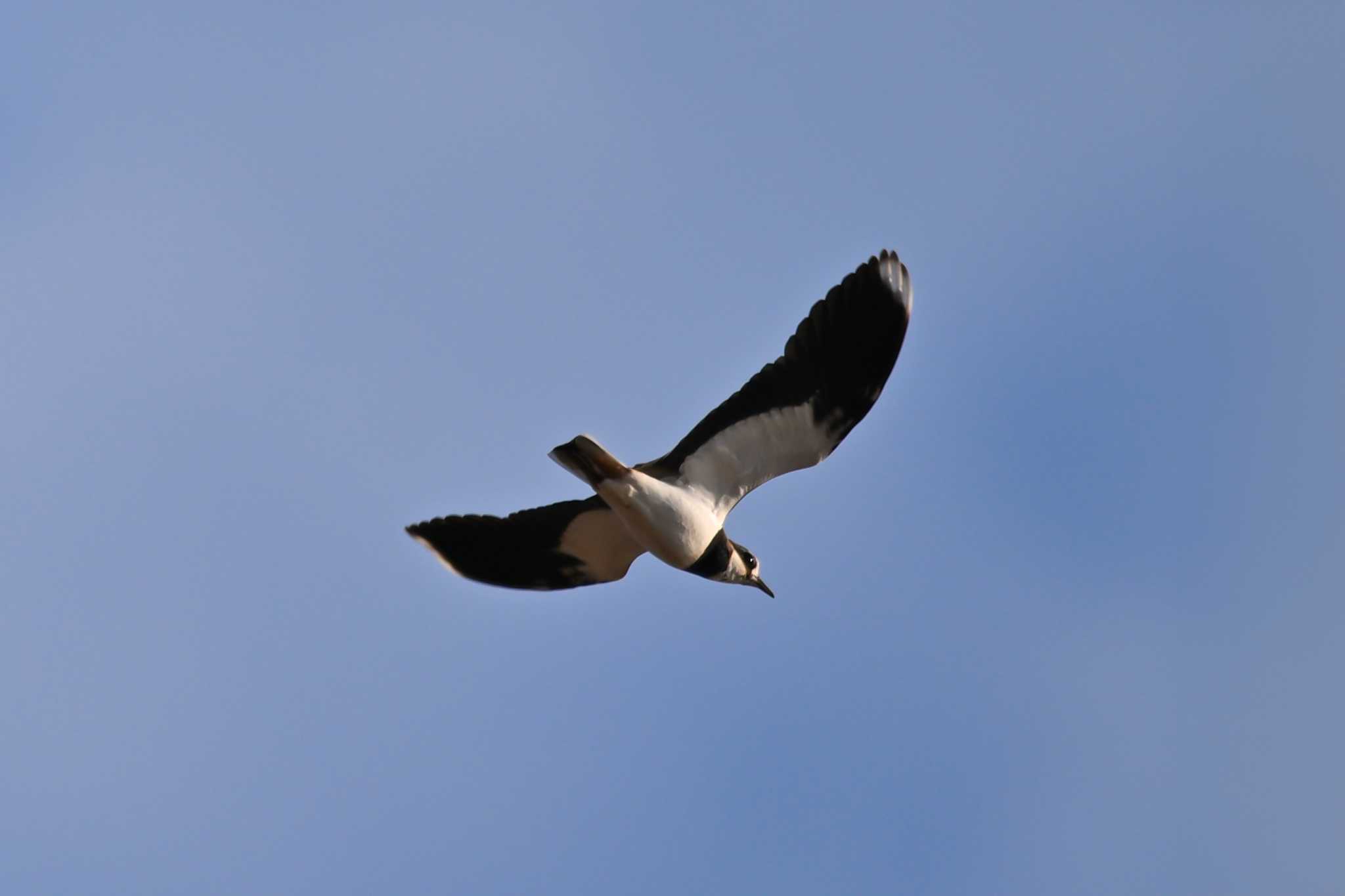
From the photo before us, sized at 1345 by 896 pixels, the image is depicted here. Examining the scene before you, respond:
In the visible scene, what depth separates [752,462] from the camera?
44.1 feet

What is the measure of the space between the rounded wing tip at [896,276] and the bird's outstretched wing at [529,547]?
2698 millimetres

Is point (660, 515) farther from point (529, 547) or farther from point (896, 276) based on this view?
point (896, 276)

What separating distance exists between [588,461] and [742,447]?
3.82 ft

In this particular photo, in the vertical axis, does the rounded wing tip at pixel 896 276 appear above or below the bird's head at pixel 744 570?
above

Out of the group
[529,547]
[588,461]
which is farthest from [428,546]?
[588,461]

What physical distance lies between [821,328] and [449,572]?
133 inches

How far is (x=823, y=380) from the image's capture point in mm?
13148

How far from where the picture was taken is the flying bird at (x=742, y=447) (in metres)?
13.1

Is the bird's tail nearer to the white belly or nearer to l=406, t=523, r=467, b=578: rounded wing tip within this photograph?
the white belly

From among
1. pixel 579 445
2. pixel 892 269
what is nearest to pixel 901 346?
pixel 892 269

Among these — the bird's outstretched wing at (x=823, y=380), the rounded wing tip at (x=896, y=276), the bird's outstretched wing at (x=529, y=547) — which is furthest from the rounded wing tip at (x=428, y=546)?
the rounded wing tip at (x=896, y=276)

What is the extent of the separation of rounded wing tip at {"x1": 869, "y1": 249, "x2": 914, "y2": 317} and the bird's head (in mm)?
2283

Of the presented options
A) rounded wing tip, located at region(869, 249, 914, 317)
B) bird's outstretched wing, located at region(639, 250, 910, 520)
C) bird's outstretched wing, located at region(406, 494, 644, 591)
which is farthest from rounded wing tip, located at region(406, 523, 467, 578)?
rounded wing tip, located at region(869, 249, 914, 317)

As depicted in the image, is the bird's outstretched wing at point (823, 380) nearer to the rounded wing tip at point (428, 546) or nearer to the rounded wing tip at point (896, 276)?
the rounded wing tip at point (896, 276)
